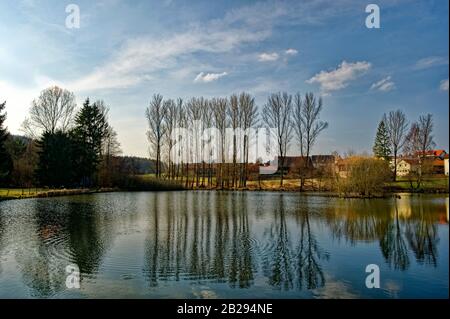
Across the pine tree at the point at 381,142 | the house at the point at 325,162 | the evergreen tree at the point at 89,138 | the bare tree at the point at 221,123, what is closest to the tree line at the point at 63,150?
the evergreen tree at the point at 89,138

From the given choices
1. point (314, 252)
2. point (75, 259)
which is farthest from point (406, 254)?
point (75, 259)

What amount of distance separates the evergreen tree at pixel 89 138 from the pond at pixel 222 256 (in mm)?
21736

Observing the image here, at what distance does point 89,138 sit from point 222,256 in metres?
35.1

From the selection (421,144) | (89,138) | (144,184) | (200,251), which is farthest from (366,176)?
(89,138)

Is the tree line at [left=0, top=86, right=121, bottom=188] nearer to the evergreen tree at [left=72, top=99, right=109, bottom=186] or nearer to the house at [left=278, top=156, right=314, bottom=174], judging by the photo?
the evergreen tree at [left=72, top=99, right=109, bottom=186]

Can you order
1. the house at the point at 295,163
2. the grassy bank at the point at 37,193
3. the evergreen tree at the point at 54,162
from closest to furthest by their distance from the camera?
1. the grassy bank at the point at 37,193
2. the evergreen tree at the point at 54,162
3. the house at the point at 295,163

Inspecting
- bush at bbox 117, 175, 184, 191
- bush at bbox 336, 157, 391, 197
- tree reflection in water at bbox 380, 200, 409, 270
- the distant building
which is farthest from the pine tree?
tree reflection in water at bbox 380, 200, 409, 270

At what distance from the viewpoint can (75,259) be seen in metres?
8.23

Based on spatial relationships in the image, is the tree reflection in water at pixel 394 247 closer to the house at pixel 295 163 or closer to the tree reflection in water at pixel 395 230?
the tree reflection in water at pixel 395 230

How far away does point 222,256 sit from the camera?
340 inches

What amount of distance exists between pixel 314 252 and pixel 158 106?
39893 mm

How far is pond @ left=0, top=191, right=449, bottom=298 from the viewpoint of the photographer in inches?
248

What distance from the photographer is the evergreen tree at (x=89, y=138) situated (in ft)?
118
